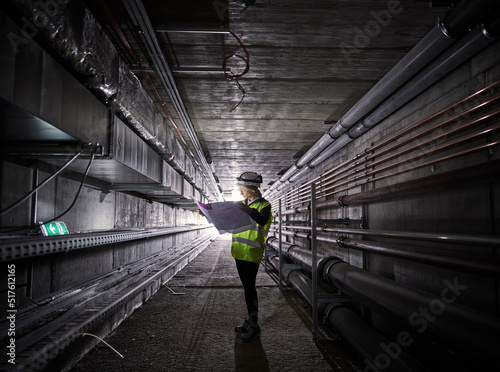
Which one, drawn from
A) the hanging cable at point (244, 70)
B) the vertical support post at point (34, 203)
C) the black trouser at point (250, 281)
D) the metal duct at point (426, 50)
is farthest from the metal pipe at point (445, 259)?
the vertical support post at point (34, 203)

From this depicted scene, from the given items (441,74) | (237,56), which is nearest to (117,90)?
(237,56)

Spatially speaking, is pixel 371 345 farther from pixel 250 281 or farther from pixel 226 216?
pixel 226 216

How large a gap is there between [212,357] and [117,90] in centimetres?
230

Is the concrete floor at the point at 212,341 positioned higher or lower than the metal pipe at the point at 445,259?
lower

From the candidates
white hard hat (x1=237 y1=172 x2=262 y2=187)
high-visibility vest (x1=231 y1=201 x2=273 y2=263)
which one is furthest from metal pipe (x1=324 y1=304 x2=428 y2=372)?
white hard hat (x1=237 y1=172 x2=262 y2=187)

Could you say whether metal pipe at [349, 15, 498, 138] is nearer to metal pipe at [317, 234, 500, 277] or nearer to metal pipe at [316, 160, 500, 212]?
metal pipe at [316, 160, 500, 212]

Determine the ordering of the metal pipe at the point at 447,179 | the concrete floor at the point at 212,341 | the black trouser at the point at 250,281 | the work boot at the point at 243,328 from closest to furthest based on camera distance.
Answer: the metal pipe at the point at 447,179 < the concrete floor at the point at 212,341 < the black trouser at the point at 250,281 < the work boot at the point at 243,328

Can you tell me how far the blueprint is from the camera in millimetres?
2395

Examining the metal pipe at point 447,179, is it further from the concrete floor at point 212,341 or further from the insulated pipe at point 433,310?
the concrete floor at point 212,341

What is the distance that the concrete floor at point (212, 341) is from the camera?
2240mm

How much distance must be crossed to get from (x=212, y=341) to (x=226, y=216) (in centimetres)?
121

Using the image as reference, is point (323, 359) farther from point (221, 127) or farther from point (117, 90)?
point (221, 127)

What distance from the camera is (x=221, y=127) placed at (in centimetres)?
462

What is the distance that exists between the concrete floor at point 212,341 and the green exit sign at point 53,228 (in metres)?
1.03
